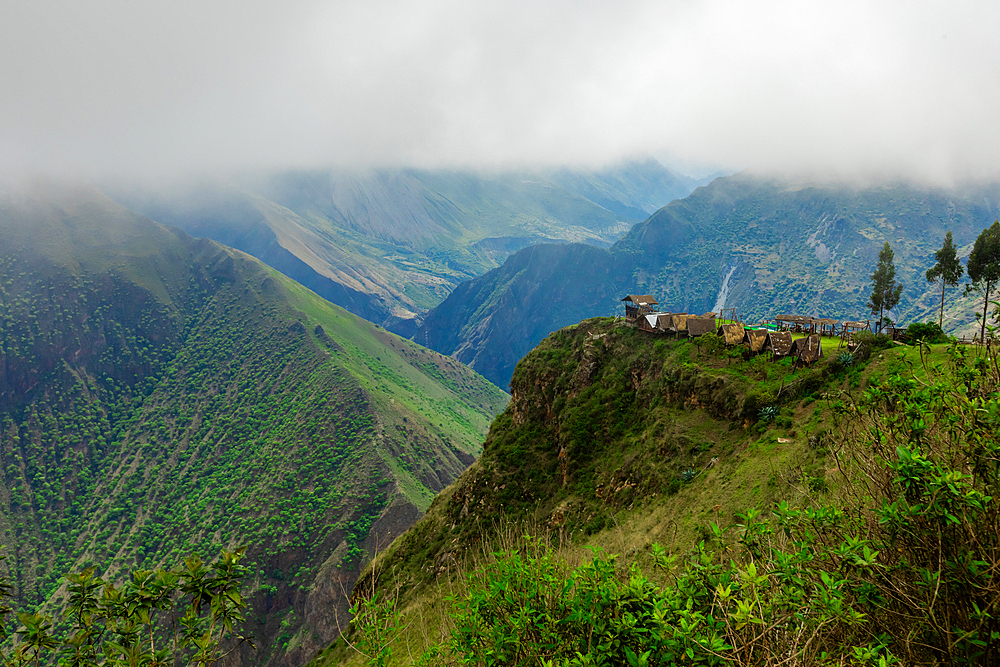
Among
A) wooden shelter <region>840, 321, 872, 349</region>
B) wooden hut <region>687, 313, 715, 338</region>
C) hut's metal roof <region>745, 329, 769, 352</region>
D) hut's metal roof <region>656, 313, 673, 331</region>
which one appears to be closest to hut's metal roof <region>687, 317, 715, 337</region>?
wooden hut <region>687, 313, 715, 338</region>

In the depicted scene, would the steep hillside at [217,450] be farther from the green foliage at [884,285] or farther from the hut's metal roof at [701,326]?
the green foliage at [884,285]

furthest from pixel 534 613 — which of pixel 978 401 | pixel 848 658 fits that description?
pixel 978 401

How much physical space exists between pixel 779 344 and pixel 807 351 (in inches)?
101

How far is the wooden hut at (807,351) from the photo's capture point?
34.9 m

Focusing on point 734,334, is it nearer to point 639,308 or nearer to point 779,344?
point 779,344

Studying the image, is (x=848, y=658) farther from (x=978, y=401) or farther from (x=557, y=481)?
(x=557, y=481)

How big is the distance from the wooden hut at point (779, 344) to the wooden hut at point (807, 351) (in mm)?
612

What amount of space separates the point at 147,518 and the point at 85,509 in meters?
27.5

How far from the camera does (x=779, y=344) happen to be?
37.7 m

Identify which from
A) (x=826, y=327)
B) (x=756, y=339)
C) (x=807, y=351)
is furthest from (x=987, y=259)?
(x=756, y=339)

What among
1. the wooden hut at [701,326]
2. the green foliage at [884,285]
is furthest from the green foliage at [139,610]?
the green foliage at [884,285]

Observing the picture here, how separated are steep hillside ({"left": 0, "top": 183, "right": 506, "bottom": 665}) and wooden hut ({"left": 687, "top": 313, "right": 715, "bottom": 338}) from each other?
86366 mm

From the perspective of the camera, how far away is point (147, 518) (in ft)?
439

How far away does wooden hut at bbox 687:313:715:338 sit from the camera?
4356cm
